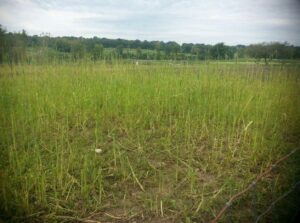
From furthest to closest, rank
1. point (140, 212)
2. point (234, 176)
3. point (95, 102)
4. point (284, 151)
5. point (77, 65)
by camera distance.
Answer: point (77, 65), point (95, 102), point (284, 151), point (234, 176), point (140, 212)

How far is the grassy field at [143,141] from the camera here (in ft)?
4.40

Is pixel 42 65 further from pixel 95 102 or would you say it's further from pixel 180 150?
pixel 180 150

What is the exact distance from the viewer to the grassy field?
52.8 inches

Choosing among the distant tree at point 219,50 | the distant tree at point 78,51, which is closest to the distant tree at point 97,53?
the distant tree at point 78,51

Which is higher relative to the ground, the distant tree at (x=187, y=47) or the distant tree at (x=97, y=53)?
the distant tree at (x=187, y=47)

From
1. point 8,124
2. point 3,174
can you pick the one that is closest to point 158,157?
point 3,174

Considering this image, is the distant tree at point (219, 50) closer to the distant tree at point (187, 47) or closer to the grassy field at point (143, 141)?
the grassy field at point (143, 141)

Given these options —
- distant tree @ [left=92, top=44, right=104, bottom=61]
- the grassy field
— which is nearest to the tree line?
distant tree @ [left=92, top=44, right=104, bottom=61]

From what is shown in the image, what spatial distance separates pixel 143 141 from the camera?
2.14 m

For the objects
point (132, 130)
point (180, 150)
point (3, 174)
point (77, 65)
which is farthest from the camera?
point (77, 65)

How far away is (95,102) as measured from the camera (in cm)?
285

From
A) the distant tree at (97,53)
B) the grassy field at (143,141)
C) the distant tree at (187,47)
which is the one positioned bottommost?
the grassy field at (143,141)

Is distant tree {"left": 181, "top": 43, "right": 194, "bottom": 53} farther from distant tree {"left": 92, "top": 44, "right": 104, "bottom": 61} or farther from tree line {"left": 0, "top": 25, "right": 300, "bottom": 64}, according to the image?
distant tree {"left": 92, "top": 44, "right": 104, "bottom": 61}

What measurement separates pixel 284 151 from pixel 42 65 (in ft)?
10.1
